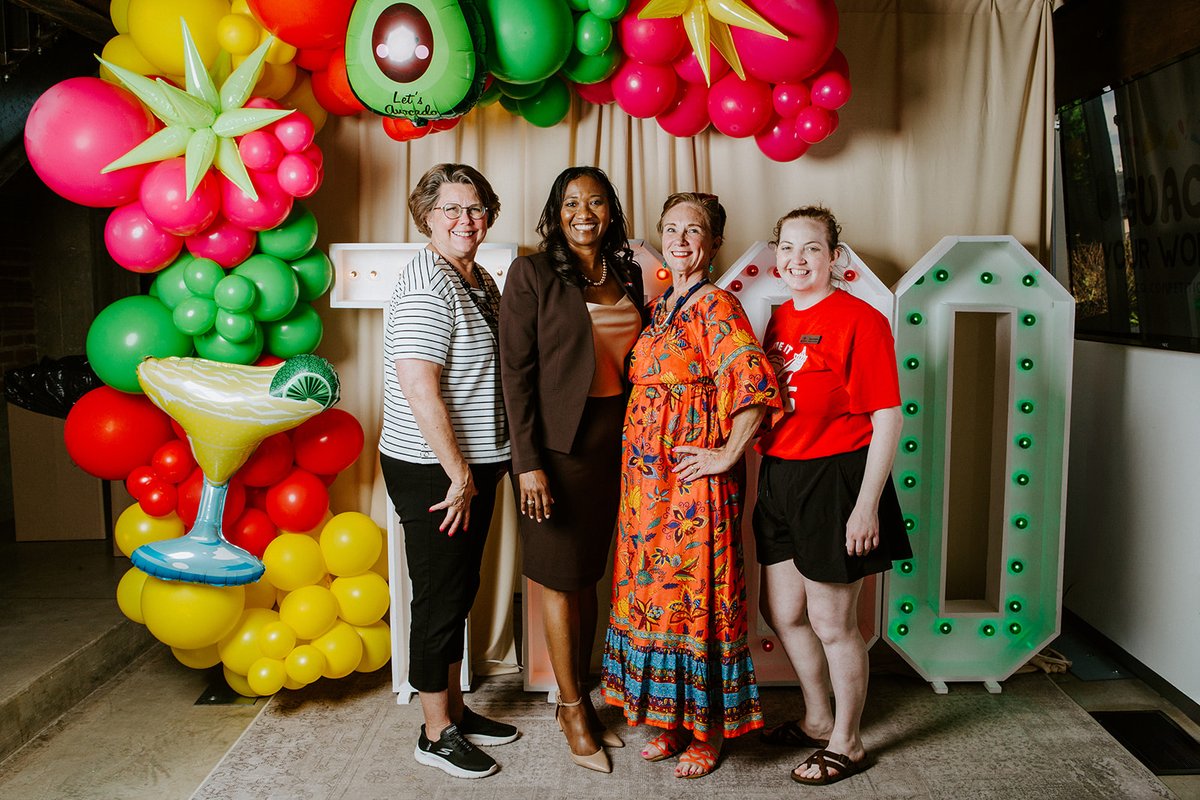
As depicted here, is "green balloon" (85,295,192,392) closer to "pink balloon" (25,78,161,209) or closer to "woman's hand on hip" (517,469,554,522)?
"pink balloon" (25,78,161,209)

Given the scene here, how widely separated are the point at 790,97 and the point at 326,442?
1.71m

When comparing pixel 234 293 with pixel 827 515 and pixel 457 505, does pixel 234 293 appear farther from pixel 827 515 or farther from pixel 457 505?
pixel 827 515

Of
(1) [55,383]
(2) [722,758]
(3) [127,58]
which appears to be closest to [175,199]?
(3) [127,58]

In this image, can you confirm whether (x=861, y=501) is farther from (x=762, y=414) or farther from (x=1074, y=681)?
(x=1074, y=681)

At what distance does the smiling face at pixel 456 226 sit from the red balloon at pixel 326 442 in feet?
2.48

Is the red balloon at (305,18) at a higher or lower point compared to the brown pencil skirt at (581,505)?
higher

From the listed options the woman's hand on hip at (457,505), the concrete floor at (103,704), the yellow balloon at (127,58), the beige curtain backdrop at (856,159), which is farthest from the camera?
the beige curtain backdrop at (856,159)

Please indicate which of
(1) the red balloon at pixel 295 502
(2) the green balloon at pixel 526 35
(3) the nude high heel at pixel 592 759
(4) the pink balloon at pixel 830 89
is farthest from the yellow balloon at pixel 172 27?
(3) the nude high heel at pixel 592 759

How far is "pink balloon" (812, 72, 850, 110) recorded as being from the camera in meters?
2.56

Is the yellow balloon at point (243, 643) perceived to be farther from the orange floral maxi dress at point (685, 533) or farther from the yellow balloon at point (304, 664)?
the orange floral maxi dress at point (685, 533)

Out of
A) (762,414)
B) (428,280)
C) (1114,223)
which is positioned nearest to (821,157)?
(1114,223)

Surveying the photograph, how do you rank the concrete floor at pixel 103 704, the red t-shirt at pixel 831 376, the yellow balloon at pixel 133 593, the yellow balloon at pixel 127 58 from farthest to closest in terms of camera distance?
the yellow balloon at pixel 133 593 < the yellow balloon at pixel 127 58 < the concrete floor at pixel 103 704 < the red t-shirt at pixel 831 376

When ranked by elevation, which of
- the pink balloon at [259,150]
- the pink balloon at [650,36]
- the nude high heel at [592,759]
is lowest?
the nude high heel at [592,759]

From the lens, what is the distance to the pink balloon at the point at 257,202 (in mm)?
2430
